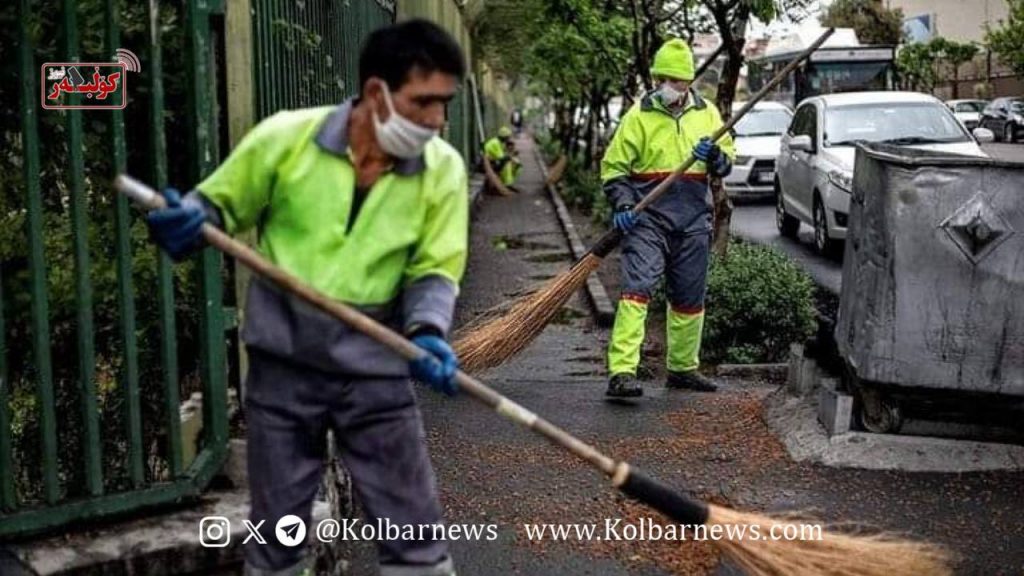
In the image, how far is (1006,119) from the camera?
37125 millimetres

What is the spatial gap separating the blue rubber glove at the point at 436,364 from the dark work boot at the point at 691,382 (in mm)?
4214

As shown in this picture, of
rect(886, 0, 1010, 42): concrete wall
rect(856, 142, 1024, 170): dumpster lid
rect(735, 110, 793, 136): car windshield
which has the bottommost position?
rect(735, 110, 793, 136): car windshield

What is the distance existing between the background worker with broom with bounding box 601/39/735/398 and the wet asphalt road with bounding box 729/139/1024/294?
349cm

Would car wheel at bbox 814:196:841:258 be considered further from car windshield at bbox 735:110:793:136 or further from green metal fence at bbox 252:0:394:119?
green metal fence at bbox 252:0:394:119

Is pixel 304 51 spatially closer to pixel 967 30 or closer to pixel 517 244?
pixel 517 244

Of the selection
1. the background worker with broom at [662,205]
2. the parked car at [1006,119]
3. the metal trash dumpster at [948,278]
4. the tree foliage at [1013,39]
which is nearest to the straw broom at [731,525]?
the metal trash dumpster at [948,278]

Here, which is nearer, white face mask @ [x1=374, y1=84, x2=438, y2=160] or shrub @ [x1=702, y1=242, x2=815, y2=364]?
white face mask @ [x1=374, y1=84, x2=438, y2=160]

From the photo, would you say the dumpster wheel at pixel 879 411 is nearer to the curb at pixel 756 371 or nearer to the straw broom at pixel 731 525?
the straw broom at pixel 731 525

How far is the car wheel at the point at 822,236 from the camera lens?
1353 centimetres

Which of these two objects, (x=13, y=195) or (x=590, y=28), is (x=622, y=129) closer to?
(x=13, y=195)

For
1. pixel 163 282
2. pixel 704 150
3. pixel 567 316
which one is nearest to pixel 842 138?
pixel 567 316

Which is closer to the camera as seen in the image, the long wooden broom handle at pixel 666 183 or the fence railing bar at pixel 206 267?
the fence railing bar at pixel 206 267

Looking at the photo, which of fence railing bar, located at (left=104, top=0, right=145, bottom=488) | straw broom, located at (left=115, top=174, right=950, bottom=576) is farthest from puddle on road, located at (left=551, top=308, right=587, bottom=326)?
fence railing bar, located at (left=104, top=0, right=145, bottom=488)

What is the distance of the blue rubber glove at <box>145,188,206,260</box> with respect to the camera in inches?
120
